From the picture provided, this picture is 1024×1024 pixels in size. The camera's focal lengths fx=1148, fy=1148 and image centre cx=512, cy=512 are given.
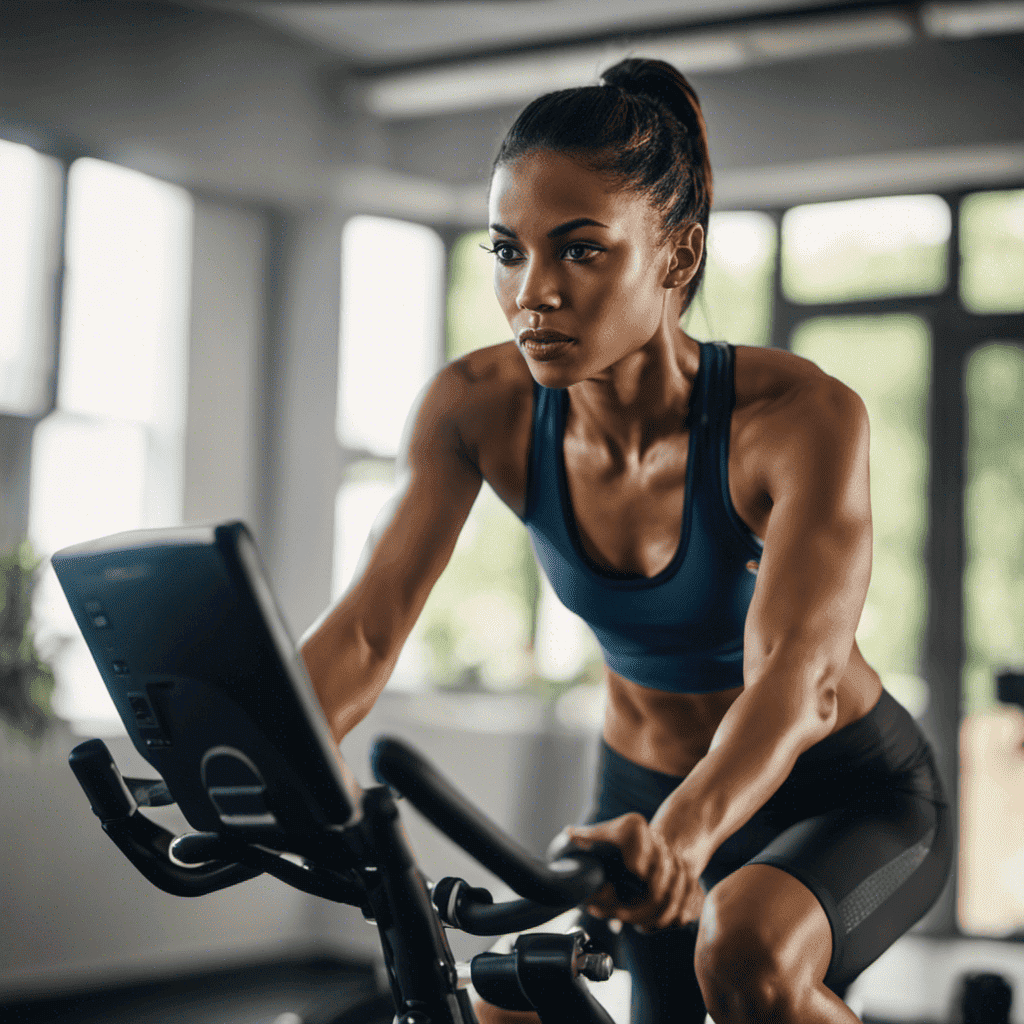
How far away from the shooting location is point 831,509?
1011 millimetres

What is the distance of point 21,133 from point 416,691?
2.50m

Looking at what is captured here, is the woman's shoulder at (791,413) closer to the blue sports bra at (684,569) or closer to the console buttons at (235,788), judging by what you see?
the blue sports bra at (684,569)

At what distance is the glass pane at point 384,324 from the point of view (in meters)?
4.69

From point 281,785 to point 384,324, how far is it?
13.9 ft

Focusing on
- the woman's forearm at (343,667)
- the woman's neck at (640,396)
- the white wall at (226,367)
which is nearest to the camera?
the woman's forearm at (343,667)

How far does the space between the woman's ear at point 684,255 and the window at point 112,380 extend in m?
2.96

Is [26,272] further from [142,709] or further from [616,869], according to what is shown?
[616,869]

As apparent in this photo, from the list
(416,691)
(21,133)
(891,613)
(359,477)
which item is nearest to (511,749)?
(416,691)

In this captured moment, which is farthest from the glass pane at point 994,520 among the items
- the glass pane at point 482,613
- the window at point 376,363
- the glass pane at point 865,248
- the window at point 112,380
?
the window at point 112,380

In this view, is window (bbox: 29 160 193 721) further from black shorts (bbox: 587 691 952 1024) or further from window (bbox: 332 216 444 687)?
black shorts (bbox: 587 691 952 1024)

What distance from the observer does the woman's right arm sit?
111cm

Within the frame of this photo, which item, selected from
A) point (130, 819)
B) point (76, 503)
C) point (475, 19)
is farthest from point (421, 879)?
point (475, 19)

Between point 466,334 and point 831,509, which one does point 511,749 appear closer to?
point 466,334

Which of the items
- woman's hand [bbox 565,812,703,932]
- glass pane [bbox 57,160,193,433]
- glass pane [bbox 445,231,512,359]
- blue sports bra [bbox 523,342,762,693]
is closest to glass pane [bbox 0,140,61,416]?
glass pane [bbox 57,160,193,433]
